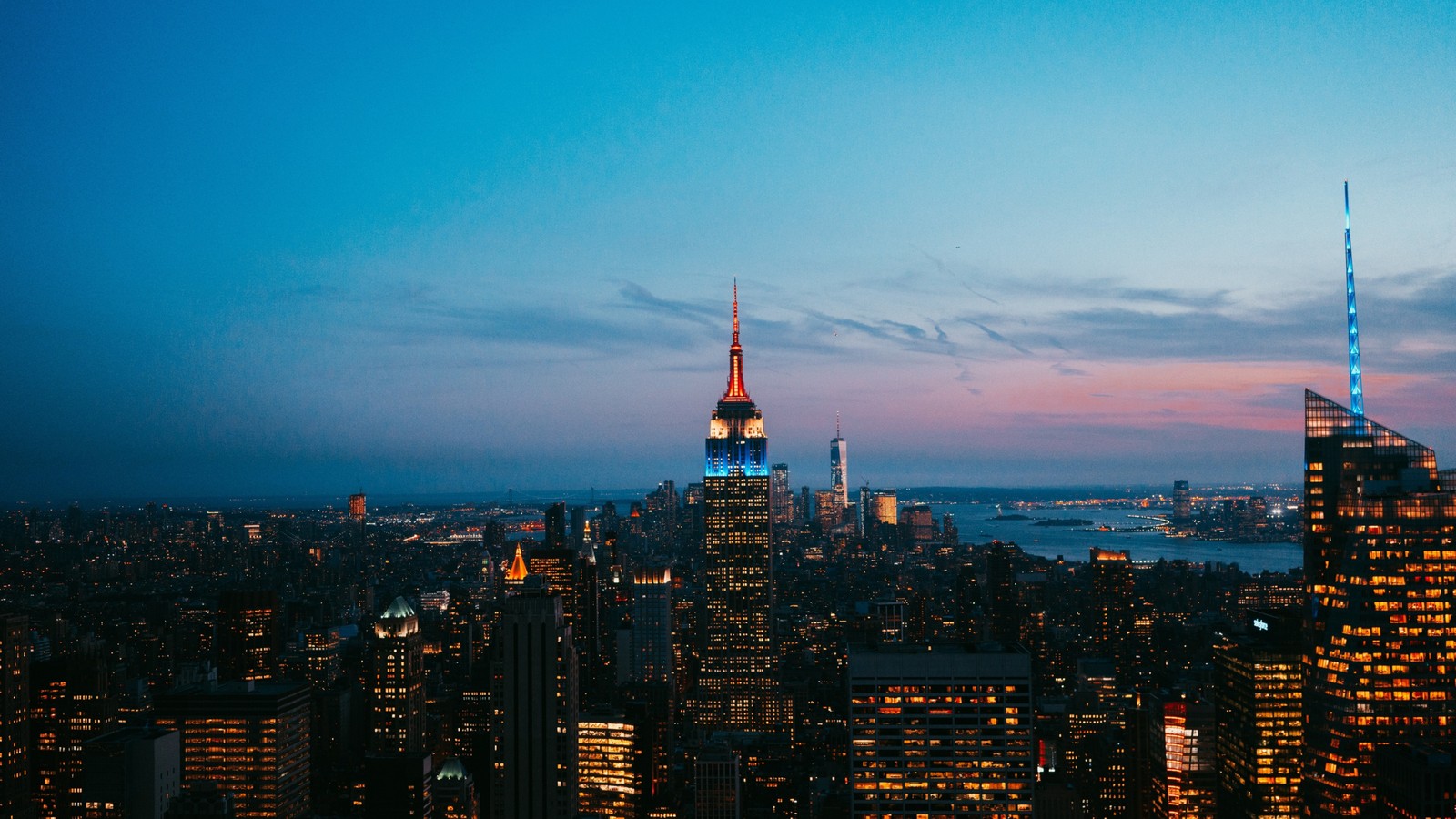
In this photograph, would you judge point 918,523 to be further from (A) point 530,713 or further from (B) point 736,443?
(A) point 530,713

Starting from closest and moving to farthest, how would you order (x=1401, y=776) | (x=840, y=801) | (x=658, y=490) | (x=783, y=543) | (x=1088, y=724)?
(x=1401, y=776), (x=840, y=801), (x=1088, y=724), (x=783, y=543), (x=658, y=490)

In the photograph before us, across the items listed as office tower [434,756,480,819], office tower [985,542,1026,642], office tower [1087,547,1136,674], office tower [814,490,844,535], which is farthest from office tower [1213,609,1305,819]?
office tower [814,490,844,535]

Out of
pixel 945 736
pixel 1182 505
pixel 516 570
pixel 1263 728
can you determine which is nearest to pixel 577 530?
pixel 516 570

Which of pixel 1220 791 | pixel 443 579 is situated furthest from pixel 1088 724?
pixel 443 579

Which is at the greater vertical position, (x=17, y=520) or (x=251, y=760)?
(x=17, y=520)

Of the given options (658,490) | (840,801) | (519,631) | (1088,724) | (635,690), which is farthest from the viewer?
(658,490)

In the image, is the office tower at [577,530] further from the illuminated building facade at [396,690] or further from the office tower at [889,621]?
the illuminated building facade at [396,690]

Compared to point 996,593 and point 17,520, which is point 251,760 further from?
point 996,593
